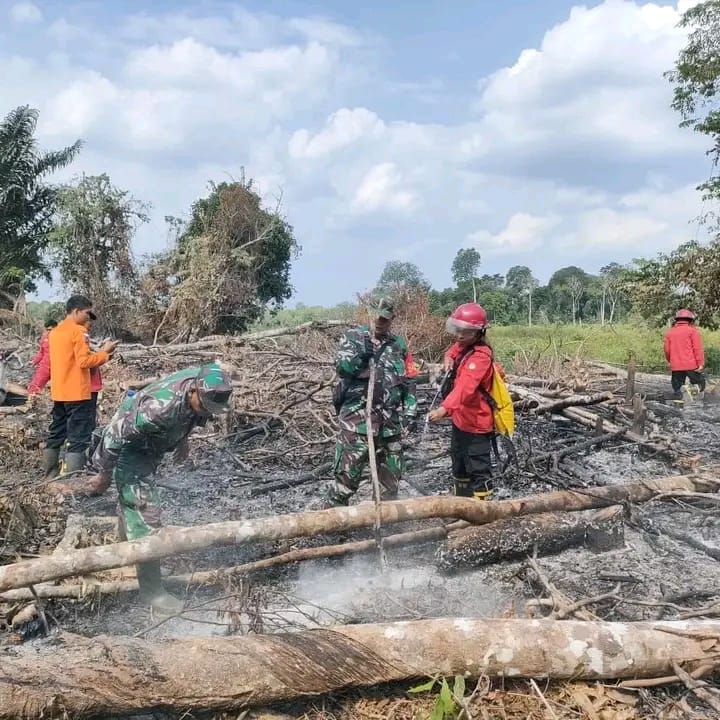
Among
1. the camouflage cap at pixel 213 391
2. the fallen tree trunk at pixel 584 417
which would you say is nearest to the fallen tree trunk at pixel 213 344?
the fallen tree trunk at pixel 584 417

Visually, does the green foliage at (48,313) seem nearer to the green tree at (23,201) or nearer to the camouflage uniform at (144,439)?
the green tree at (23,201)

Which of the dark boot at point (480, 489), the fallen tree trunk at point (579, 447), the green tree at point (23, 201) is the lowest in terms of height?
the fallen tree trunk at point (579, 447)

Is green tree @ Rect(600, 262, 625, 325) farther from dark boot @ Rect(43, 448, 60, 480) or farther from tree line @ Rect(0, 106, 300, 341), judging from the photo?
dark boot @ Rect(43, 448, 60, 480)

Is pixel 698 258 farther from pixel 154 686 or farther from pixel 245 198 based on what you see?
pixel 154 686

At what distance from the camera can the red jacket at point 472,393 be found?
14.1 ft

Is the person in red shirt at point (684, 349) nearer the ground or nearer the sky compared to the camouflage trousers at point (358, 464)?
nearer the sky

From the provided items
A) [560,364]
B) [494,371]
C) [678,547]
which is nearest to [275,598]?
[494,371]

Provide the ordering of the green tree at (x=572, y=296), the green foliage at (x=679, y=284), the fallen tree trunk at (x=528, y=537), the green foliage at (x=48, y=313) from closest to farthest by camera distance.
Answer: the fallen tree trunk at (x=528, y=537), the green foliage at (x=48, y=313), the green foliage at (x=679, y=284), the green tree at (x=572, y=296)

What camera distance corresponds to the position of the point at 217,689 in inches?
102

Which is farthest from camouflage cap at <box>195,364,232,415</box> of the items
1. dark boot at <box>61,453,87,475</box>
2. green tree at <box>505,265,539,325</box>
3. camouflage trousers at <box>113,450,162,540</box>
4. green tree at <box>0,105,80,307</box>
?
green tree at <box>505,265,539,325</box>

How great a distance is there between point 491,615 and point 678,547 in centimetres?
179

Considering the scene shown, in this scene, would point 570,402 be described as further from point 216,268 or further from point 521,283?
point 521,283

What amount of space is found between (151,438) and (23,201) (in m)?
18.7

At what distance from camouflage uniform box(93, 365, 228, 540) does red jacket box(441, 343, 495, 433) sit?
1.68 m
